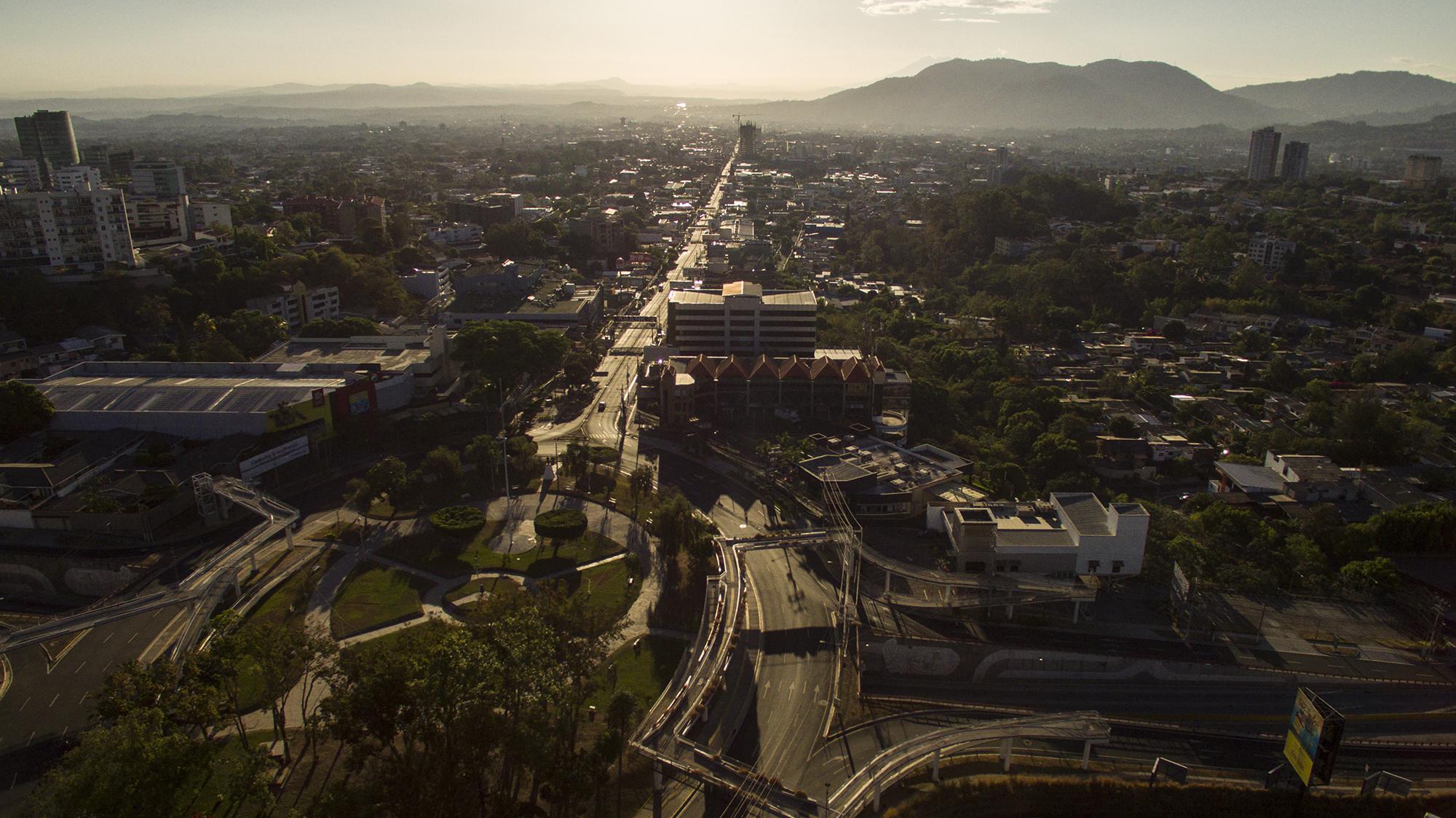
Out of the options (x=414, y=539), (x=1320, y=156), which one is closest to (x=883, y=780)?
(x=414, y=539)

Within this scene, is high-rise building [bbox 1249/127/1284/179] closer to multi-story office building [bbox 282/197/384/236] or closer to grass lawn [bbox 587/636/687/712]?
multi-story office building [bbox 282/197/384/236]

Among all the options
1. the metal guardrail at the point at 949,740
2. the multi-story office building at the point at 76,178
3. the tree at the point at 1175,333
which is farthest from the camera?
the multi-story office building at the point at 76,178

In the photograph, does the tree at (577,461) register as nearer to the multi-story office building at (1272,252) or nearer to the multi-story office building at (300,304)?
the multi-story office building at (300,304)

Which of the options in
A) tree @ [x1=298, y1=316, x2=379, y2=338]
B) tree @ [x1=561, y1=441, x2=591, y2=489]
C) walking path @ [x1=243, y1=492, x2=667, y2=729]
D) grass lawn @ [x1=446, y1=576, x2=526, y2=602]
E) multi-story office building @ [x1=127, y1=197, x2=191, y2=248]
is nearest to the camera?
walking path @ [x1=243, y1=492, x2=667, y2=729]

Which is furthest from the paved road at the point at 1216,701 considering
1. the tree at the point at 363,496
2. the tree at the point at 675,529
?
the tree at the point at 363,496

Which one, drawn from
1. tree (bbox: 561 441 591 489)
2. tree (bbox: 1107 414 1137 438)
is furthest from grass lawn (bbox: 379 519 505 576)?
tree (bbox: 1107 414 1137 438)

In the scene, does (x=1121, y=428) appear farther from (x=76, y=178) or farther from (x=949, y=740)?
(x=76, y=178)

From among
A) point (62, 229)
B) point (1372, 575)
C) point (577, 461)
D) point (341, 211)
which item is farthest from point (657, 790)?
point (341, 211)
